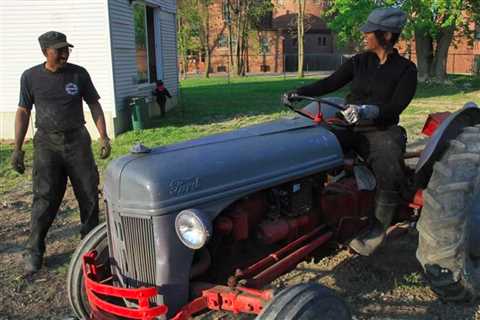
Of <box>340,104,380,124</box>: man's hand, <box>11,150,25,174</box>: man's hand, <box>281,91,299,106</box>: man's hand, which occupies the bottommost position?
<box>11,150,25,174</box>: man's hand

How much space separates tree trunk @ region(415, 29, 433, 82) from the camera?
78.8 feet

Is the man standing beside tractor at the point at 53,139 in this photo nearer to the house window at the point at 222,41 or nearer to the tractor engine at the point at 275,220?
the tractor engine at the point at 275,220

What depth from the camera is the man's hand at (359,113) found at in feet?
10.9

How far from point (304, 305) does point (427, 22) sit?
1928 cm

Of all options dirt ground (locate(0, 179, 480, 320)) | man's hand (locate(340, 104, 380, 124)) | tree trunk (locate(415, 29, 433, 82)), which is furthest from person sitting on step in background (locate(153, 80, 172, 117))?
tree trunk (locate(415, 29, 433, 82))

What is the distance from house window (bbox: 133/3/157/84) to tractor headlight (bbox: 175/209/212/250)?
1085 cm

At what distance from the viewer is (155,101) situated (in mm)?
14594

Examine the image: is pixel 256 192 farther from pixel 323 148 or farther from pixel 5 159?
pixel 5 159

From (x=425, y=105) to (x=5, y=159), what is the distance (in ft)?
39.7

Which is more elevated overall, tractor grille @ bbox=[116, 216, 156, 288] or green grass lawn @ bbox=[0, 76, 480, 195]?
tractor grille @ bbox=[116, 216, 156, 288]

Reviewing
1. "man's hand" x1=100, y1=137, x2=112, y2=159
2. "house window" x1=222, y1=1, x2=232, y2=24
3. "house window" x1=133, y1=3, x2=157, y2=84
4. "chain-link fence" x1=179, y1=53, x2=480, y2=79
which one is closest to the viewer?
"man's hand" x1=100, y1=137, x2=112, y2=159

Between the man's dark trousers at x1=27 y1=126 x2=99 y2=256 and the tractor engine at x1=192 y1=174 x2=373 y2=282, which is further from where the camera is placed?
the man's dark trousers at x1=27 y1=126 x2=99 y2=256

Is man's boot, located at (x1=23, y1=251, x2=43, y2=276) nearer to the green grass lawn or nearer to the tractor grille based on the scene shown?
the tractor grille

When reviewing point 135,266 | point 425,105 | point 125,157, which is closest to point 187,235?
point 135,266
